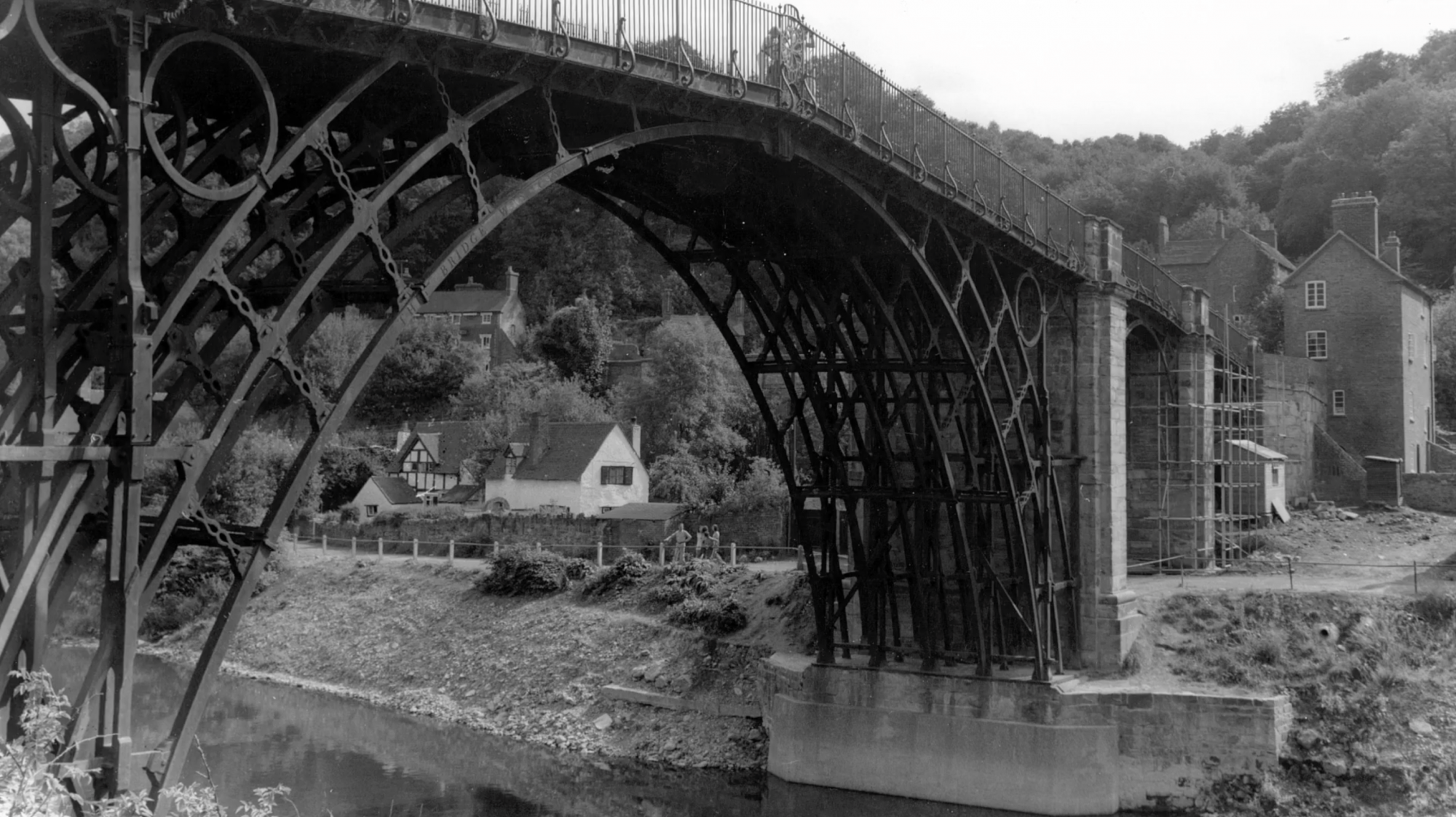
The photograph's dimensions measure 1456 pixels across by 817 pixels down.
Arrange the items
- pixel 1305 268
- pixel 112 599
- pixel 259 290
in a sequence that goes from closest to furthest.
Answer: pixel 112 599 → pixel 259 290 → pixel 1305 268

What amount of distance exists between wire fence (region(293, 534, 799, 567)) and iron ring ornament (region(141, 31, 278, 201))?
26.8m

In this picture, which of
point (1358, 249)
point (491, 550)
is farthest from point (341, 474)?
point (1358, 249)

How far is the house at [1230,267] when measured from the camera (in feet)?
199

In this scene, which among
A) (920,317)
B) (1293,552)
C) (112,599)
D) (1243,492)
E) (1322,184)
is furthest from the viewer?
(1322,184)

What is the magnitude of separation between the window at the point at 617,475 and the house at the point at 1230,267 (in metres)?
26.8

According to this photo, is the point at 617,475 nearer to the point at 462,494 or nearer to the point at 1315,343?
the point at 462,494

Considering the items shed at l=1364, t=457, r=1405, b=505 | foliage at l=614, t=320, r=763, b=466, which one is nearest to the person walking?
foliage at l=614, t=320, r=763, b=466

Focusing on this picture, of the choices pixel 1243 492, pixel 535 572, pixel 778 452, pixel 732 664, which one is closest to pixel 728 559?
pixel 535 572

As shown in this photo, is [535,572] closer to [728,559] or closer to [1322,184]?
[728,559]

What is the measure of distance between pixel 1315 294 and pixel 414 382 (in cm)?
4160

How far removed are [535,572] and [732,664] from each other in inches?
365

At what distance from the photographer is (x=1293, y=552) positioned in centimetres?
3528

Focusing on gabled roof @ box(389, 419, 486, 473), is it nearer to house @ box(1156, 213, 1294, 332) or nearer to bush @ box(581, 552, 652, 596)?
bush @ box(581, 552, 652, 596)

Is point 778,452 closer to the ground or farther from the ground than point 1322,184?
closer to the ground
